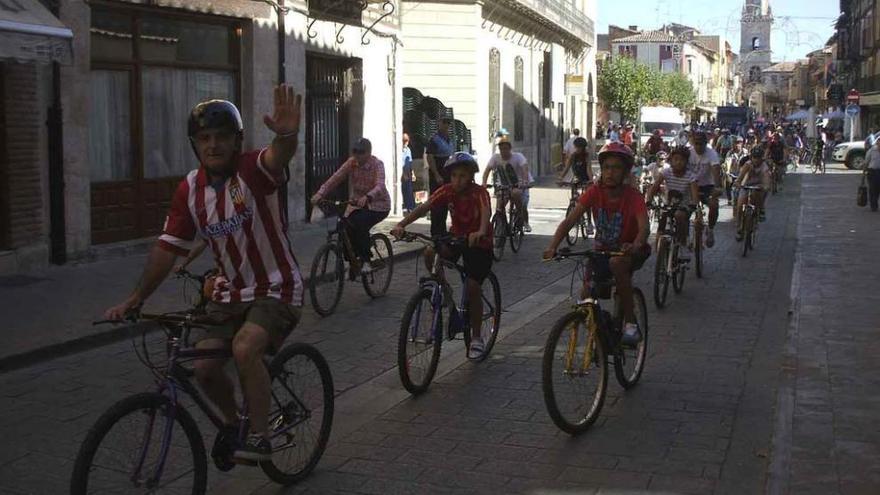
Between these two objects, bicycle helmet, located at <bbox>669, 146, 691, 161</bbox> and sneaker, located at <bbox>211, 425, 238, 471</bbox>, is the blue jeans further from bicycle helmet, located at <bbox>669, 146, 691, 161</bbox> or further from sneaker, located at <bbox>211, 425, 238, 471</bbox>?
sneaker, located at <bbox>211, 425, 238, 471</bbox>

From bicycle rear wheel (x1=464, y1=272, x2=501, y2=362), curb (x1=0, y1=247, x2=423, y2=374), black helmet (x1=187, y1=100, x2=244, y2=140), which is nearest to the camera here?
black helmet (x1=187, y1=100, x2=244, y2=140)

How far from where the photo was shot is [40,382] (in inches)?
287

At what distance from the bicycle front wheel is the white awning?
21.4 ft

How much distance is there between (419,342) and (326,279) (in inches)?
131

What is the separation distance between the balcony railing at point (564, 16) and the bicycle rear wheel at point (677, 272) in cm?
1877

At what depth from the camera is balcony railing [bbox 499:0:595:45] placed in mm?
32969

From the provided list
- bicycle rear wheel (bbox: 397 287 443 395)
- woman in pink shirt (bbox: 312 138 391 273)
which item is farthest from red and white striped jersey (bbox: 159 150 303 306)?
woman in pink shirt (bbox: 312 138 391 273)

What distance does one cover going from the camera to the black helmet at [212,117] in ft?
14.0

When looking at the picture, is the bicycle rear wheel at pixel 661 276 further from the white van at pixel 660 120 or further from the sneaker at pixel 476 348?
the white van at pixel 660 120

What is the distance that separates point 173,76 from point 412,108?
11183mm

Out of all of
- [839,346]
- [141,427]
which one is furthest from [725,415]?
[141,427]

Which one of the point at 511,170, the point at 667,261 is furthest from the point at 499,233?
the point at 667,261

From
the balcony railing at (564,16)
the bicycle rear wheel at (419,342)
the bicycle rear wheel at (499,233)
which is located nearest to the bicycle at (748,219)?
the bicycle rear wheel at (499,233)

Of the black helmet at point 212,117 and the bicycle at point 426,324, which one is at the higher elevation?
A: the black helmet at point 212,117
